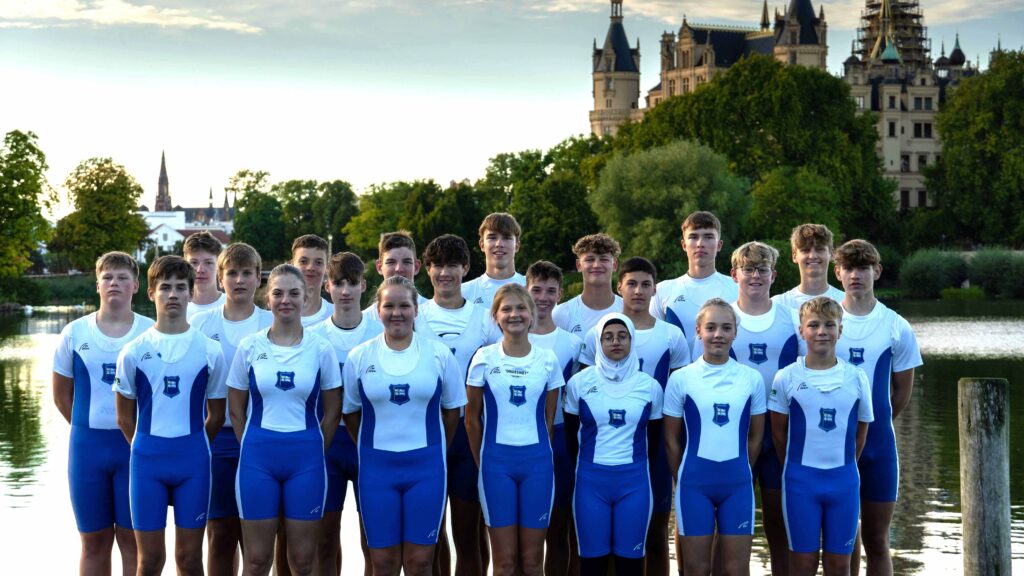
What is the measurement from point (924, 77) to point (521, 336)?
104 metres

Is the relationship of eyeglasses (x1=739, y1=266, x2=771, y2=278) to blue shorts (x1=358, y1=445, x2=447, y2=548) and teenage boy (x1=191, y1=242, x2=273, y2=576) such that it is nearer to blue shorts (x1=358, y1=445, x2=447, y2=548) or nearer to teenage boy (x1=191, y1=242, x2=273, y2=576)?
blue shorts (x1=358, y1=445, x2=447, y2=548)

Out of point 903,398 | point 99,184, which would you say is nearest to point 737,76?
point 99,184

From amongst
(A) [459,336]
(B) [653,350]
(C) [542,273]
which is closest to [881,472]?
(B) [653,350]

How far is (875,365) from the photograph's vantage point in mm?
8055

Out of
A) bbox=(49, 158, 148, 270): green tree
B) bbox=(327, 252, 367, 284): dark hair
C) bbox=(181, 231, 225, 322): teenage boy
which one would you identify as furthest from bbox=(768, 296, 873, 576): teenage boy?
bbox=(49, 158, 148, 270): green tree

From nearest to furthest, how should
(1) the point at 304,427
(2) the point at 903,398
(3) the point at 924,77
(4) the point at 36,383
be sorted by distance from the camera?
(1) the point at 304,427 → (2) the point at 903,398 → (4) the point at 36,383 → (3) the point at 924,77

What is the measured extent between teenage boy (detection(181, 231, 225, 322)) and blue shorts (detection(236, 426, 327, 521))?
1.63m

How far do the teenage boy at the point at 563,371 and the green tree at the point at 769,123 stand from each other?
5413cm

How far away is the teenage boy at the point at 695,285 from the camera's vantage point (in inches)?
343

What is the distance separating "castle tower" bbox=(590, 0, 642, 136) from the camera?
12088 cm

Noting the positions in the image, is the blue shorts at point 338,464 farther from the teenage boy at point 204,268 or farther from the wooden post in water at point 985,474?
the wooden post in water at point 985,474

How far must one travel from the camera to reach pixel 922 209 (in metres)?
79.5

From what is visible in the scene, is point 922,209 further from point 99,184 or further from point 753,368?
point 753,368

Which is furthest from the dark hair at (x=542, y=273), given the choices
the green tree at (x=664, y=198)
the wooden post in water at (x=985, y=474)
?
the green tree at (x=664, y=198)
